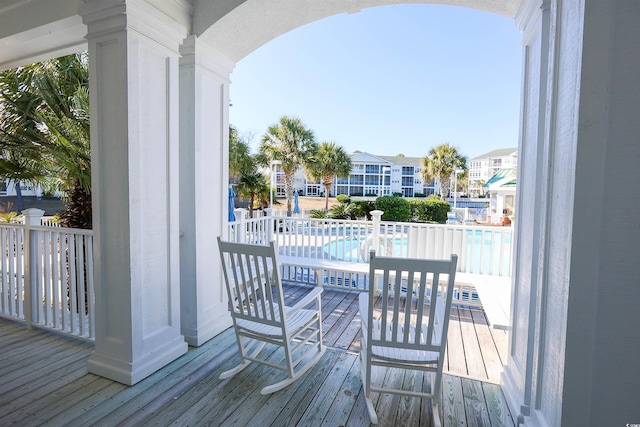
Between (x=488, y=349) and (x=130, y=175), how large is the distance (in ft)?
10.9

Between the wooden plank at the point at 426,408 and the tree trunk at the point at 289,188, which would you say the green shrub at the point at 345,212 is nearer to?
the tree trunk at the point at 289,188

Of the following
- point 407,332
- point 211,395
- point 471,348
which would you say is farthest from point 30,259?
point 471,348

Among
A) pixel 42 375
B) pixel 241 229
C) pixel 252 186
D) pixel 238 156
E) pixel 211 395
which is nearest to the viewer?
pixel 211 395

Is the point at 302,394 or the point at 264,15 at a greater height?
the point at 264,15

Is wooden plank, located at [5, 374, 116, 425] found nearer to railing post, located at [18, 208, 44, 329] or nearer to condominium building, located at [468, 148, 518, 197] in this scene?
railing post, located at [18, 208, 44, 329]

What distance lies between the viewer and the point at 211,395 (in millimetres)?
2023

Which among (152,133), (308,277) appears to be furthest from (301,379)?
(308,277)

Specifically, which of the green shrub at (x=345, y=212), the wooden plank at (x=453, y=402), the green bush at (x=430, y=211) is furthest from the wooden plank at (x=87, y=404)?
the green bush at (x=430, y=211)

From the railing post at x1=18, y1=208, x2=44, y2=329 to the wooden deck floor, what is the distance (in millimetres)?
382

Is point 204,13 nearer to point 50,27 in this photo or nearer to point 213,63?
point 213,63

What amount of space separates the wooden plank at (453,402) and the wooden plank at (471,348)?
0.21m

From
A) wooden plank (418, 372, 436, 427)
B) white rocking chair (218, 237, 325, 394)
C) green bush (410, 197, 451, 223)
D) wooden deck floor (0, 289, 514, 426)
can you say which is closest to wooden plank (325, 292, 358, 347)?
wooden deck floor (0, 289, 514, 426)

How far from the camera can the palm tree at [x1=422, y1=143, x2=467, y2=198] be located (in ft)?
65.7

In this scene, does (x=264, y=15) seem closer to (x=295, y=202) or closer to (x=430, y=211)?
(x=295, y=202)
